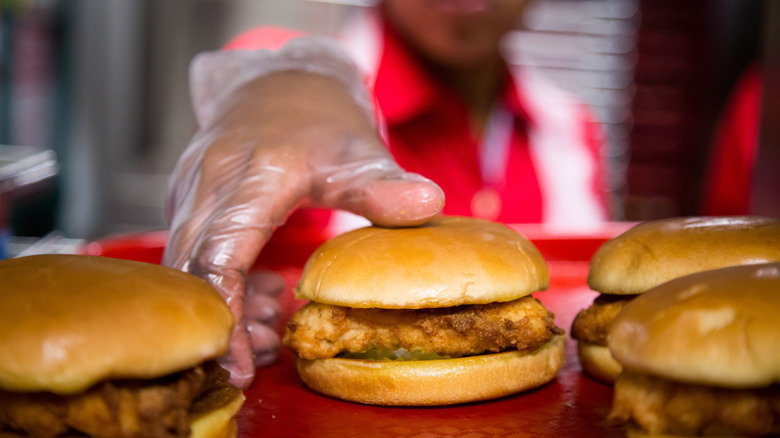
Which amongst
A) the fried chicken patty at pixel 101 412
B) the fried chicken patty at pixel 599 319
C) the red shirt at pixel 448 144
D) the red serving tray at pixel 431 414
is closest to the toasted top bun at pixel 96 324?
the fried chicken patty at pixel 101 412

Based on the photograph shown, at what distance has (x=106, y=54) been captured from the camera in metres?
5.74

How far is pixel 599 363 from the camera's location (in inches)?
64.4

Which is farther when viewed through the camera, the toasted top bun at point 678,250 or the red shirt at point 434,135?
the red shirt at point 434,135

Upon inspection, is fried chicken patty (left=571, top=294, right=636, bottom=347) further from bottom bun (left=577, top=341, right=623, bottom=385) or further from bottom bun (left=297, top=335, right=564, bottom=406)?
bottom bun (left=297, top=335, right=564, bottom=406)

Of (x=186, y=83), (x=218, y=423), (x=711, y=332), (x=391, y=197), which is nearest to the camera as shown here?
(x=711, y=332)

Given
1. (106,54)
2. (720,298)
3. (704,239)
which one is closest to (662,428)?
(720,298)

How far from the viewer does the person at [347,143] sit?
162 centimetres

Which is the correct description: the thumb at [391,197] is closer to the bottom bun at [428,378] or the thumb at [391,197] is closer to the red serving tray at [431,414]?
the bottom bun at [428,378]

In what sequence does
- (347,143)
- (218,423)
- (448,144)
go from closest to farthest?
(218,423), (347,143), (448,144)

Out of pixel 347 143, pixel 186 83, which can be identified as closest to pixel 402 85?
pixel 347 143

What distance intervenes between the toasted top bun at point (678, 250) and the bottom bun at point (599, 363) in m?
0.15

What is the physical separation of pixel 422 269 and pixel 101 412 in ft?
2.33

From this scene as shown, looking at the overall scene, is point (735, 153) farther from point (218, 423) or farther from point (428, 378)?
point (218, 423)

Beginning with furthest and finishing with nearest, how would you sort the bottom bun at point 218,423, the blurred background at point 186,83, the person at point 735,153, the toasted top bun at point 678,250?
the blurred background at point 186,83
the person at point 735,153
the toasted top bun at point 678,250
the bottom bun at point 218,423
